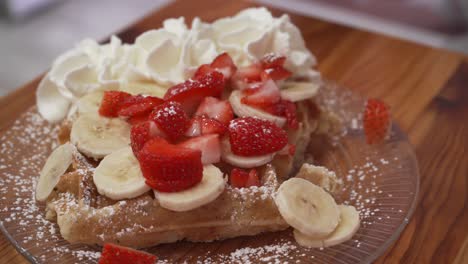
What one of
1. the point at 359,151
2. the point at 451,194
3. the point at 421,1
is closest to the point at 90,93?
the point at 359,151

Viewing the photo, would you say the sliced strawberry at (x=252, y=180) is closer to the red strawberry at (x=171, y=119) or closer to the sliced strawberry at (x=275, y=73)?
the red strawberry at (x=171, y=119)

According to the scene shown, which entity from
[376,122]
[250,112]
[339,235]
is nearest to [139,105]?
[250,112]

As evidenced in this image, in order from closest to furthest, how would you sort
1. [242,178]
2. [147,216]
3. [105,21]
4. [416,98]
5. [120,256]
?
1. [120,256]
2. [147,216]
3. [242,178]
4. [416,98]
5. [105,21]

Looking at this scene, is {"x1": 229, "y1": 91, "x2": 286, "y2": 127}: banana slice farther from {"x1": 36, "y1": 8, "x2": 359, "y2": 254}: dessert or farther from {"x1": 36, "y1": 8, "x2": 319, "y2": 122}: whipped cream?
{"x1": 36, "y1": 8, "x2": 319, "y2": 122}: whipped cream

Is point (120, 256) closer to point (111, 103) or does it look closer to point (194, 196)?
point (194, 196)

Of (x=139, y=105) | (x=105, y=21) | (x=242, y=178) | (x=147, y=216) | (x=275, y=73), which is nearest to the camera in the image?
(x=147, y=216)

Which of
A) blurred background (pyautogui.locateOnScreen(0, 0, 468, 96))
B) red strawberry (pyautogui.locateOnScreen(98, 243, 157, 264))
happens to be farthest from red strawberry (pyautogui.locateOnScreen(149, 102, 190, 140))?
blurred background (pyautogui.locateOnScreen(0, 0, 468, 96))
